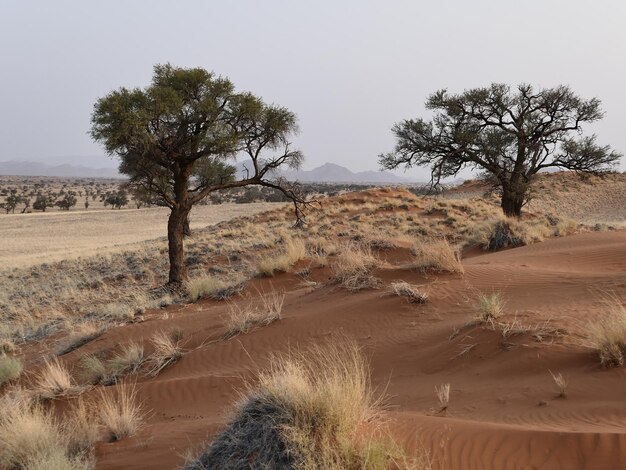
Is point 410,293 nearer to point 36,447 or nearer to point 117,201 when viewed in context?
point 36,447

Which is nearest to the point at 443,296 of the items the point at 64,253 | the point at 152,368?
the point at 152,368

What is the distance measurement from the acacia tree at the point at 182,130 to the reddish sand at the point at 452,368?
4.85 m

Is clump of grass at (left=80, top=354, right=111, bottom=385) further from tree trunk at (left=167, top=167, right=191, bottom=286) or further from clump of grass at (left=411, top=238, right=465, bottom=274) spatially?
tree trunk at (left=167, top=167, right=191, bottom=286)

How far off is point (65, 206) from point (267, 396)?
6542cm

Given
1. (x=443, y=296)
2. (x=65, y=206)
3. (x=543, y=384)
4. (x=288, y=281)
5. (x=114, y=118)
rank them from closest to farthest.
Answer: (x=543, y=384) < (x=443, y=296) < (x=114, y=118) < (x=288, y=281) < (x=65, y=206)

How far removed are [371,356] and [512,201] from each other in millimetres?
19697

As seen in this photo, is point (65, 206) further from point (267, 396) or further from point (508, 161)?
point (267, 396)

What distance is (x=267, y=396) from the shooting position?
4.14m

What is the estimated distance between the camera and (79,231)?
41906mm

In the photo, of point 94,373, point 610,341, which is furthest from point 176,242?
point 610,341

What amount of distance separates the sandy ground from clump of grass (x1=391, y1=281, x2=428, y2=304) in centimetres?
2125

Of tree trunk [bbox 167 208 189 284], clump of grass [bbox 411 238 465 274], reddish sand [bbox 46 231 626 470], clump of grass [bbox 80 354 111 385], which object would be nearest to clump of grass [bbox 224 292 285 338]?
reddish sand [bbox 46 231 626 470]

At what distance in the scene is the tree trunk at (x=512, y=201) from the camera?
2416cm

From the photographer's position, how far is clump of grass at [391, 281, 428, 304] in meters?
8.97
